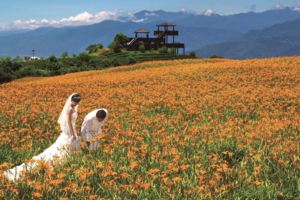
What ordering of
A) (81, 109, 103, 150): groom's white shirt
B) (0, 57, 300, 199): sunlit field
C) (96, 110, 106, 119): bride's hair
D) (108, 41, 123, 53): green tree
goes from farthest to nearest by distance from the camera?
(108, 41, 123, 53): green tree → (81, 109, 103, 150): groom's white shirt → (96, 110, 106, 119): bride's hair → (0, 57, 300, 199): sunlit field

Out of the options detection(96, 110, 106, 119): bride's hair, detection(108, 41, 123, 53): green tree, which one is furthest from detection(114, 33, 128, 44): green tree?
detection(96, 110, 106, 119): bride's hair

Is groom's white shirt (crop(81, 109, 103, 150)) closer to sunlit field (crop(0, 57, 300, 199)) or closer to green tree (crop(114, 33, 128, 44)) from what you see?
sunlit field (crop(0, 57, 300, 199))

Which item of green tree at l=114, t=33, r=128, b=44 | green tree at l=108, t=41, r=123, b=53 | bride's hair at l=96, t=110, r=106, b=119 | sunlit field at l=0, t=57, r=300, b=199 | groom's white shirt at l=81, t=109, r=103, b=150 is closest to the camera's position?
sunlit field at l=0, t=57, r=300, b=199

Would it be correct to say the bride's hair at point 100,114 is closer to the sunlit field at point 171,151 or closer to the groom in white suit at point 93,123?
the groom in white suit at point 93,123

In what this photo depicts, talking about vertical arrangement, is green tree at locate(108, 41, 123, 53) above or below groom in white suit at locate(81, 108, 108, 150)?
above

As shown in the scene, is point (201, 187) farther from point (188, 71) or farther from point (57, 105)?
point (188, 71)

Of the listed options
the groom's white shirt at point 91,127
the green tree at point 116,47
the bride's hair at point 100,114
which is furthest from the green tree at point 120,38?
the bride's hair at point 100,114

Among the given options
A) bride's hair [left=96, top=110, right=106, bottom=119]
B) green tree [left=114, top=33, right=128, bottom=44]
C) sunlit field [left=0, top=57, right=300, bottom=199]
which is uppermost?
green tree [left=114, top=33, right=128, bottom=44]

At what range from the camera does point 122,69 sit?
4731 centimetres

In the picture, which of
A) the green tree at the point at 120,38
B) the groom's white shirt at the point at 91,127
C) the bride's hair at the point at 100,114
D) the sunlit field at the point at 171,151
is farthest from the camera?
the green tree at the point at 120,38

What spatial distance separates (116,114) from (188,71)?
750 inches

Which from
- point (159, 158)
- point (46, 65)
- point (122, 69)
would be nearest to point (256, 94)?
point (159, 158)

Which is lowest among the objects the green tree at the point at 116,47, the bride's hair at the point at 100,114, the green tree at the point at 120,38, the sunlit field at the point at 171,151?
the sunlit field at the point at 171,151

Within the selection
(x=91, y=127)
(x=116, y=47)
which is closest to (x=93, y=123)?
(x=91, y=127)
